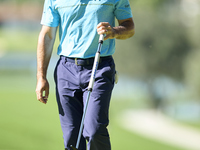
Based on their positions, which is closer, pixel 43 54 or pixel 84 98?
pixel 84 98

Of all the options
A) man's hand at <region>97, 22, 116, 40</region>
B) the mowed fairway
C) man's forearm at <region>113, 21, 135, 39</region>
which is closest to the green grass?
the mowed fairway

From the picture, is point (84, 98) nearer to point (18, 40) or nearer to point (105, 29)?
point (105, 29)

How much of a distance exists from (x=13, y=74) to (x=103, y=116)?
4586 cm

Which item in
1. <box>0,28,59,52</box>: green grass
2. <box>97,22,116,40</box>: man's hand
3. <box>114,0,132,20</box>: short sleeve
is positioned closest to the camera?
<box>97,22,116,40</box>: man's hand

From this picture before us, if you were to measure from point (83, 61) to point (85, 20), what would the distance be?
32 centimetres

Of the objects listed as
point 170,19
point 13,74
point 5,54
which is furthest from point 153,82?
point 5,54

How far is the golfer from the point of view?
2.89 m

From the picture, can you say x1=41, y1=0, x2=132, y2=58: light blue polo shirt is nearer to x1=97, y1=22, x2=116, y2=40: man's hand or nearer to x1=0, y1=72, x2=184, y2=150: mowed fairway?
x1=97, y1=22, x2=116, y2=40: man's hand

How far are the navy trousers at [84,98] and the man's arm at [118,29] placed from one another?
229 millimetres

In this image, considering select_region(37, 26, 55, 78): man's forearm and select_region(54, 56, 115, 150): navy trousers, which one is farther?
select_region(37, 26, 55, 78): man's forearm

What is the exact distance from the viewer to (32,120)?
Answer: 33.9 metres

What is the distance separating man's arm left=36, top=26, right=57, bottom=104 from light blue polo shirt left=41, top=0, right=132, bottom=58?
16cm

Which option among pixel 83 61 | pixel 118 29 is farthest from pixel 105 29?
pixel 83 61

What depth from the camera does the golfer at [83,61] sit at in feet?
9.48
